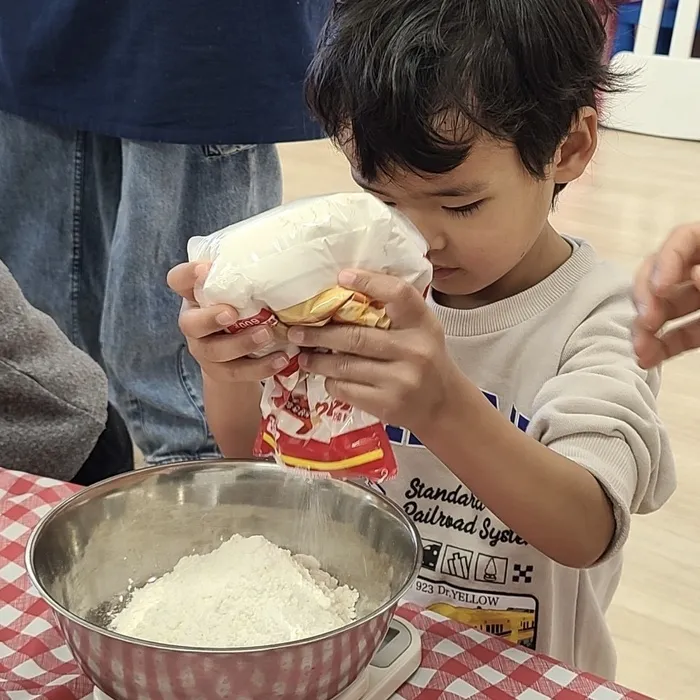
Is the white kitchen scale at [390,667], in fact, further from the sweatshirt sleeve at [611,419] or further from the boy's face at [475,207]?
the boy's face at [475,207]

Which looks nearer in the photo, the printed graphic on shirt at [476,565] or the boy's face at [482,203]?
the boy's face at [482,203]

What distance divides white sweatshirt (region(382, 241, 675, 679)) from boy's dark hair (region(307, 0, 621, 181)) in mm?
159

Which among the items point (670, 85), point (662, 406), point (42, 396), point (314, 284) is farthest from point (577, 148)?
point (670, 85)

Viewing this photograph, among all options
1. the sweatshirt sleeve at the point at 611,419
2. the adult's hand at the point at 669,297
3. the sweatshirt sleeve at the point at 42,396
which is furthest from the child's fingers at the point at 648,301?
the sweatshirt sleeve at the point at 42,396

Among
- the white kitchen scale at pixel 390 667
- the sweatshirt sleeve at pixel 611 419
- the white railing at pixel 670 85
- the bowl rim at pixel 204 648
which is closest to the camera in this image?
the bowl rim at pixel 204 648

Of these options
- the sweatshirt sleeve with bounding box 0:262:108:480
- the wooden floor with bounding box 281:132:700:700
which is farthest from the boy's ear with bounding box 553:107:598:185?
the sweatshirt sleeve with bounding box 0:262:108:480

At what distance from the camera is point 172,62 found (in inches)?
57.2

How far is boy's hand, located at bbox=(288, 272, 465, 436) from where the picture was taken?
0.69 m

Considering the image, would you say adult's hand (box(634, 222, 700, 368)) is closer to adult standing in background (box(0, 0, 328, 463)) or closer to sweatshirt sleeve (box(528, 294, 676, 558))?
sweatshirt sleeve (box(528, 294, 676, 558))

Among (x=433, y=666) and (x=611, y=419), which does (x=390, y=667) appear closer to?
(x=433, y=666)

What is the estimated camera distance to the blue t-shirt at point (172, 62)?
1438 millimetres

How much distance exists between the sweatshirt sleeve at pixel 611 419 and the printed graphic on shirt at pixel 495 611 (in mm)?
143

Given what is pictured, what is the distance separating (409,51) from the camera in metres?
0.81

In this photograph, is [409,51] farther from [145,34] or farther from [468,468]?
[145,34]
